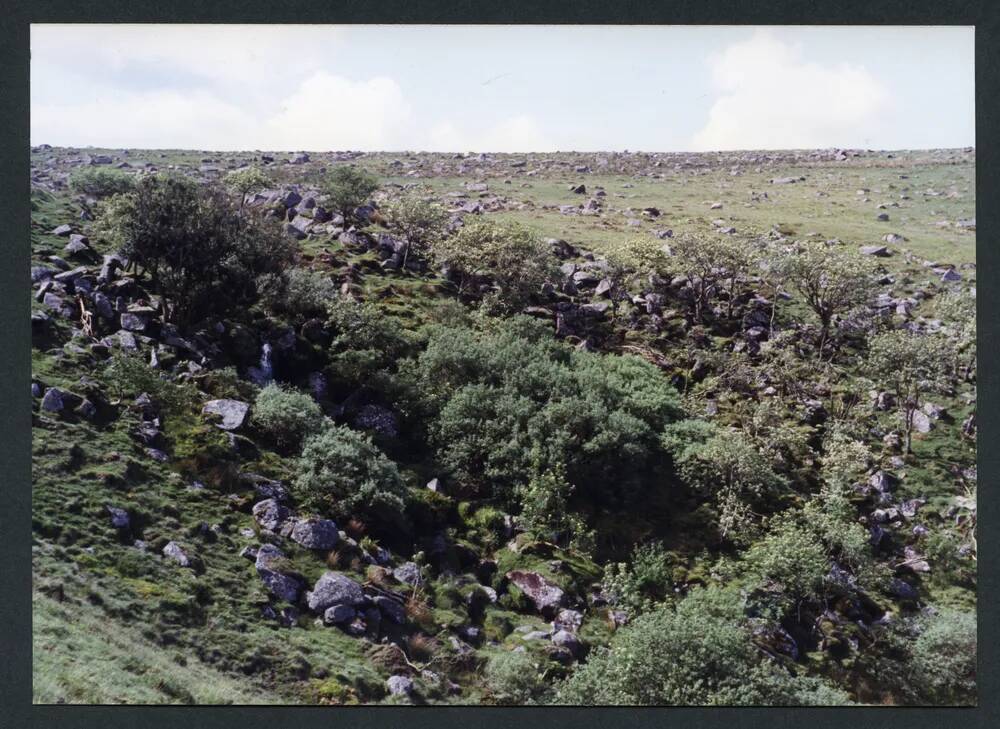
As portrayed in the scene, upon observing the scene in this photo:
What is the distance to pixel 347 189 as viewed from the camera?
25.8m

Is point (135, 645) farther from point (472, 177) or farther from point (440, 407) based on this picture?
point (472, 177)

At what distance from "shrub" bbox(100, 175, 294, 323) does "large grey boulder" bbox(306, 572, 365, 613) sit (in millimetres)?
8162

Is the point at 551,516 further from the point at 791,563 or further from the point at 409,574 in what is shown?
the point at 791,563

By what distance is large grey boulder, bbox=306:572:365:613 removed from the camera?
47.1 feet

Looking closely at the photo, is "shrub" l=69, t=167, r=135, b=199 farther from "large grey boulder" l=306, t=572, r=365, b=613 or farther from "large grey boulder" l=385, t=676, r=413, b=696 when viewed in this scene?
"large grey boulder" l=385, t=676, r=413, b=696

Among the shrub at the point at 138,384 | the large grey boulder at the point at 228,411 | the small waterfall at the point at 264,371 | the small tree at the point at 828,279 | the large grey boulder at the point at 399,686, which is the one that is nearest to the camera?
the large grey boulder at the point at 399,686

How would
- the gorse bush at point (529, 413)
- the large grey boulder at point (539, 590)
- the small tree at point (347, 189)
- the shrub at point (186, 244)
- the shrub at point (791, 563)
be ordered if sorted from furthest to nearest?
the small tree at point (347, 189) → the shrub at point (186, 244) → the gorse bush at point (529, 413) → the shrub at point (791, 563) → the large grey boulder at point (539, 590)

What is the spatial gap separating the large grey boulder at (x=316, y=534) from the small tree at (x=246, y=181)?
1130cm

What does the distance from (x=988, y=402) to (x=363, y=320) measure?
14.0 m

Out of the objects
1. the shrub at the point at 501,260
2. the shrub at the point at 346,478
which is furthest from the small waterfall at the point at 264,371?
the shrub at the point at 501,260

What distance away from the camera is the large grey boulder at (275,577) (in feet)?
47.3

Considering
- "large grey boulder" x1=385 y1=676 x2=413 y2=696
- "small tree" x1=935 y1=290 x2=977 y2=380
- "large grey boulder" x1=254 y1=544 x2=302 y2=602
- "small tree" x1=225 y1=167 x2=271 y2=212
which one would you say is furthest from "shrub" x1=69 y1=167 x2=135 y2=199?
"small tree" x1=935 y1=290 x2=977 y2=380

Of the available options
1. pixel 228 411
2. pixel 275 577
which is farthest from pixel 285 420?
pixel 275 577

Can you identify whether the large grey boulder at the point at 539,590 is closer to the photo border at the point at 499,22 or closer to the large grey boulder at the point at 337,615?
the large grey boulder at the point at 337,615
